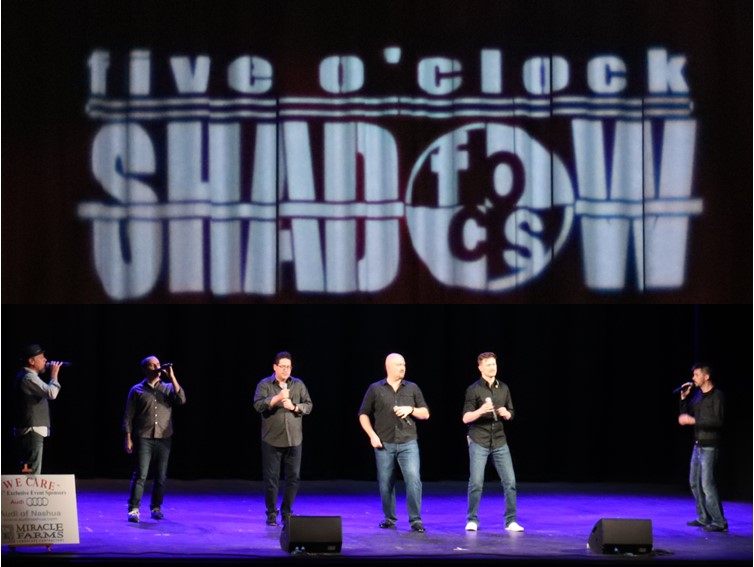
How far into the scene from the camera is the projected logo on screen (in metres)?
9.24

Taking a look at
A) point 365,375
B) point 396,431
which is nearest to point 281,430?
point 396,431

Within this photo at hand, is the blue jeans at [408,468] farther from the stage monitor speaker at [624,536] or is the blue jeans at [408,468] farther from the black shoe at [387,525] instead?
the stage monitor speaker at [624,536]

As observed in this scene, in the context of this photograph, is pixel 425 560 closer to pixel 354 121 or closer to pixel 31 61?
pixel 354 121

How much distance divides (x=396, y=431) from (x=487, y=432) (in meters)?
0.74

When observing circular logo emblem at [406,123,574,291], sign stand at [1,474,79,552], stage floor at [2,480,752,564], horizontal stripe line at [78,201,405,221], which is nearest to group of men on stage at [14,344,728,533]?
stage floor at [2,480,752,564]

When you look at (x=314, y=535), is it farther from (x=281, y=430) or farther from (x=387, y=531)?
(x=281, y=430)

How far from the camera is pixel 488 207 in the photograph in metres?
9.30

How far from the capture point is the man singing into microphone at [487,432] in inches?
389

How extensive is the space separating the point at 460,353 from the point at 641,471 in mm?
2348

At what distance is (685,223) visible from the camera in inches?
364

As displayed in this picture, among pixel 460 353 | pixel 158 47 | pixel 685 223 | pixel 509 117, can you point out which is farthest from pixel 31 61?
pixel 460 353

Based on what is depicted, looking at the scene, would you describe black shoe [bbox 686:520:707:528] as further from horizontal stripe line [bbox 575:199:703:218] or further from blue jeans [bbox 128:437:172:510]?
blue jeans [bbox 128:437:172:510]

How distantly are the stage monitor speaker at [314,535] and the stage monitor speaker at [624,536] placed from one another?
6.33 ft

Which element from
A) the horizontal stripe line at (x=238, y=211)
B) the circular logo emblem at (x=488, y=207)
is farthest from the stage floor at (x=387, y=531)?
the horizontal stripe line at (x=238, y=211)
